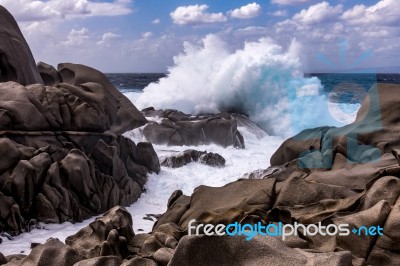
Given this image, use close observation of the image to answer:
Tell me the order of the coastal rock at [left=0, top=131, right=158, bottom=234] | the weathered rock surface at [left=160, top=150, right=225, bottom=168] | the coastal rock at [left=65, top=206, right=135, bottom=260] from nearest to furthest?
the coastal rock at [left=65, top=206, right=135, bottom=260]
the coastal rock at [left=0, top=131, right=158, bottom=234]
the weathered rock surface at [left=160, top=150, right=225, bottom=168]

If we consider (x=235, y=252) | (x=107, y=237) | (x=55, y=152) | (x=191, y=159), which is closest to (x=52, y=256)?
(x=107, y=237)

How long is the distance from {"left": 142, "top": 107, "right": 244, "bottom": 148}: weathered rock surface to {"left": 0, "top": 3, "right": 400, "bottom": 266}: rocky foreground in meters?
0.06

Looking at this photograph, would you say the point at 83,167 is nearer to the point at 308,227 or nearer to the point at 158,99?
the point at 308,227

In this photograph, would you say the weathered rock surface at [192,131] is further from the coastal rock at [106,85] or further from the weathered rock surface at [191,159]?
the weathered rock surface at [191,159]

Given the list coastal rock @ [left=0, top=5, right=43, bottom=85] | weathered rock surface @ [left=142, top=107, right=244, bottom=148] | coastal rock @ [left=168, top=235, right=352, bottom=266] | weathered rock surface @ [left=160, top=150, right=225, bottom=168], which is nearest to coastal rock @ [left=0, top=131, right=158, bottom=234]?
weathered rock surface @ [left=160, top=150, right=225, bottom=168]

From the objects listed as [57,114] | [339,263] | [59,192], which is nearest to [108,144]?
[57,114]

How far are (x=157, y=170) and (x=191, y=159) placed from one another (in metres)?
2.08

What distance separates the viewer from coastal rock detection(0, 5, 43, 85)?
16.3 m

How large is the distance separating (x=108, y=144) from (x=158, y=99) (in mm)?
20028

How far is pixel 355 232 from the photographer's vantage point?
18.1 ft

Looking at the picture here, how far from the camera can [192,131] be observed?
930 inches

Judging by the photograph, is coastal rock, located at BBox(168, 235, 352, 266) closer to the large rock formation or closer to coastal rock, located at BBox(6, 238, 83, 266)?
coastal rock, located at BBox(6, 238, 83, 266)

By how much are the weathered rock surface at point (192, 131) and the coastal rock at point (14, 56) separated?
6.68m

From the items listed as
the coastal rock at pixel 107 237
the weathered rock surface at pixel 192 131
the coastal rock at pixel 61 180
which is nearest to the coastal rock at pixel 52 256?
the coastal rock at pixel 107 237
